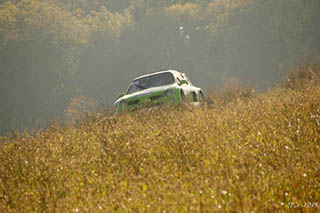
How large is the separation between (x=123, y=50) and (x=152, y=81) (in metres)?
27.9

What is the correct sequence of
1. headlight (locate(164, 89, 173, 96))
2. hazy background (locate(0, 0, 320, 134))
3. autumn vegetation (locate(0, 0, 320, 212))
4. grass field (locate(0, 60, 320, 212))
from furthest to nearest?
1. hazy background (locate(0, 0, 320, 134))
2. headlight (locate(164, 89, 173, 96))
3. autumn vegetation (locate(0, 0, 320, 212))
4. grass field (locate(0, 60, 320, 212))

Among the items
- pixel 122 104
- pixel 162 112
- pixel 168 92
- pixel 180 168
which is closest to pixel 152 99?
pixel 168 92

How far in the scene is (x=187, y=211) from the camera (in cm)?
257

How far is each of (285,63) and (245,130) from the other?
25.9m

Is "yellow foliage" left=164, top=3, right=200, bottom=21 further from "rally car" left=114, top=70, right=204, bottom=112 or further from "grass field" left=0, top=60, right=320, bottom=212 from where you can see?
"grass field" left=0, top=60, right=320, bottom=212

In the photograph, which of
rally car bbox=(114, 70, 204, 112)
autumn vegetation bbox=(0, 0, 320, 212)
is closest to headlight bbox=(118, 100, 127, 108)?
rally car bbox=(114, 70, 204, 112)

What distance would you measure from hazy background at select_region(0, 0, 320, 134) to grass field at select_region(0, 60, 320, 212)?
25234mm

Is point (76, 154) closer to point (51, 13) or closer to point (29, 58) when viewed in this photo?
point (29, 58)

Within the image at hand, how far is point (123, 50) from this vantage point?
37188 mm

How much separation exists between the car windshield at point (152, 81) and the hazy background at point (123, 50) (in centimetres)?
2026

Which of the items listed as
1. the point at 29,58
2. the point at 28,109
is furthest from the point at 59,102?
the point at 29,58

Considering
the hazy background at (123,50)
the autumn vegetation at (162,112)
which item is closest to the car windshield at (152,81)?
the autumn vegetation at (162,112)

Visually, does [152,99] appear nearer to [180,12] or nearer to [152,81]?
[152,81]

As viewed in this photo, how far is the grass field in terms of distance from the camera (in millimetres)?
2748
